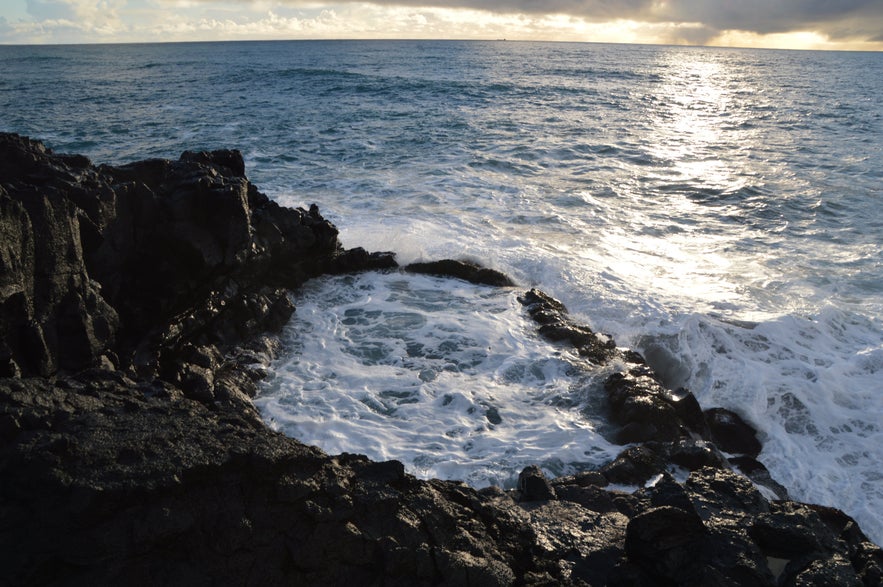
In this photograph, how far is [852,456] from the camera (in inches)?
335

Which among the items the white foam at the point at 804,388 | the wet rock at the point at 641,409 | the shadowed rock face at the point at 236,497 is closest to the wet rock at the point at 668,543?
the shadowed rock face at the point at 236,497

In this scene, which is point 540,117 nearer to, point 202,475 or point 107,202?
point 107,202

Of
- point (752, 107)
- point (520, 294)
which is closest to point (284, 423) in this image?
point (520, 294)

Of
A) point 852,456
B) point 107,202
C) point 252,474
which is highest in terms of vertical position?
point 107,202

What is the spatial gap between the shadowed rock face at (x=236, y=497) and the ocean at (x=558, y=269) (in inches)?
53.5

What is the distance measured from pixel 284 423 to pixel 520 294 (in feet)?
19.6

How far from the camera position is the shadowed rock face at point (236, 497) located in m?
4.04

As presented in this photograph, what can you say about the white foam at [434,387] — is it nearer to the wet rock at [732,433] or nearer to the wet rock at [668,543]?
the wet rock at [732,433]

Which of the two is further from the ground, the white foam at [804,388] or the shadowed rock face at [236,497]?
the shadowed rock face at [236,497]

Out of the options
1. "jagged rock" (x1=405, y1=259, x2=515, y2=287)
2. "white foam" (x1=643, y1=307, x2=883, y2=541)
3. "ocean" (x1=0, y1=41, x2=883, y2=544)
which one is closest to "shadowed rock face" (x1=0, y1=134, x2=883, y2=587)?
"white foam" (x1=643, y1=307, x2=883, y2=541)

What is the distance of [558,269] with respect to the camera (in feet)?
45.5

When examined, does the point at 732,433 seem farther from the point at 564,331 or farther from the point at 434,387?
the point at 434,387

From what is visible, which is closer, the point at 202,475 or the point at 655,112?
the point at 202,475

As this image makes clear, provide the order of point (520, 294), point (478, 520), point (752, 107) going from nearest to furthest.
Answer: point (478, 520), point (520, 294), point (752, 107)
